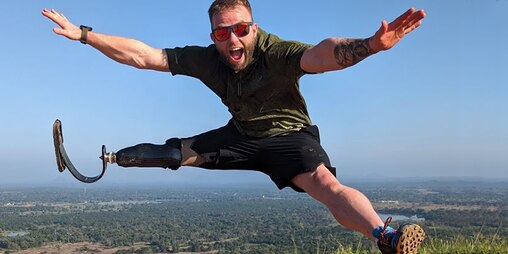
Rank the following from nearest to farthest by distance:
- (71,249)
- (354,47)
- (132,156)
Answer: (354,47), (132,156), (71,249)

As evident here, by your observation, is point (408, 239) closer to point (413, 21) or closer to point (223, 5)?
point (413, 21)

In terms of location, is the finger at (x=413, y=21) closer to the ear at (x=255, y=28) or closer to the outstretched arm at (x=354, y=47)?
the outstretched arm at (x=354, y=47)

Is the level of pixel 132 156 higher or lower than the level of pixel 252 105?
lower

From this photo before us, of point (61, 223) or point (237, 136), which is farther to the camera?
point (61, 223)

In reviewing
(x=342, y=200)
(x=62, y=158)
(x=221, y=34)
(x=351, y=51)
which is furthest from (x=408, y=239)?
(x=62, y=158)

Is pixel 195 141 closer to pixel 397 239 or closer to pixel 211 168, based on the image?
pixel 211 168

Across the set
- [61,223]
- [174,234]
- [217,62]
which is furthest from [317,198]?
[61,223]

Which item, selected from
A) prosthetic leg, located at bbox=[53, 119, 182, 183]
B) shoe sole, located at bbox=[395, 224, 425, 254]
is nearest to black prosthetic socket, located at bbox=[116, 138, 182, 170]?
prosthetic leg, located at bbox=[53, 119, 182, 183]

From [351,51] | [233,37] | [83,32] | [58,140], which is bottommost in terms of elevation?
[58,140]
